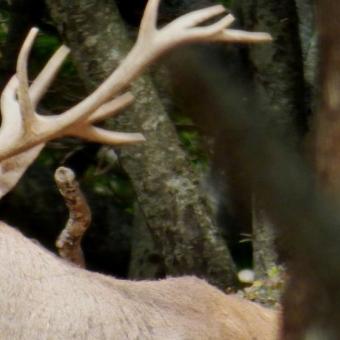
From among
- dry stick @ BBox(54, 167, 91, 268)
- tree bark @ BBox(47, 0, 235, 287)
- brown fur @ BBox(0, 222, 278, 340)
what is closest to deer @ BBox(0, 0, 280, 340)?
brown fur @ BBox(0, 222, 278, 340)

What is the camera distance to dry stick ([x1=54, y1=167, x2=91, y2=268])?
489cm

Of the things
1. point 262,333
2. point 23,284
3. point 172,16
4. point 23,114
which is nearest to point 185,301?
point 262,333

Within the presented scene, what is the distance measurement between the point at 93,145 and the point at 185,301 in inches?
141

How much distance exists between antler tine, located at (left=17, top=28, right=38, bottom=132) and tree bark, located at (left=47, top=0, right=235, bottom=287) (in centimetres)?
143

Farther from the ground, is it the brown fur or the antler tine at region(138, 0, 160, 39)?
the antler tine at region(138, 0, 160, 39)

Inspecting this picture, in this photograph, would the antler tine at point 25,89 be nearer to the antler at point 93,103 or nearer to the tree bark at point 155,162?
the antler at point 93,103

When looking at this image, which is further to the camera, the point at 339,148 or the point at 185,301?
the point at 185,301

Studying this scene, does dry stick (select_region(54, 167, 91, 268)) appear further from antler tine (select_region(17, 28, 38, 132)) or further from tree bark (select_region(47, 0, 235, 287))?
antler tine (select_region(17, 28, 38, 132))

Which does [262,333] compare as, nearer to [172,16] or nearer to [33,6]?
[172,16]

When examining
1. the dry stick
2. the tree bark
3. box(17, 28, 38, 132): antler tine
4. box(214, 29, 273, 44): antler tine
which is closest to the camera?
box(214, 29, 273, 44): antler tine

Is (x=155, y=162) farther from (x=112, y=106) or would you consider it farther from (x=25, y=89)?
(x=25, y=89)

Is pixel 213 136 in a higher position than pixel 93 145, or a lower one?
higher

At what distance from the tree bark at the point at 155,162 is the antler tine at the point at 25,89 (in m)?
1.43

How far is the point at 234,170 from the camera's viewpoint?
1047 mm
